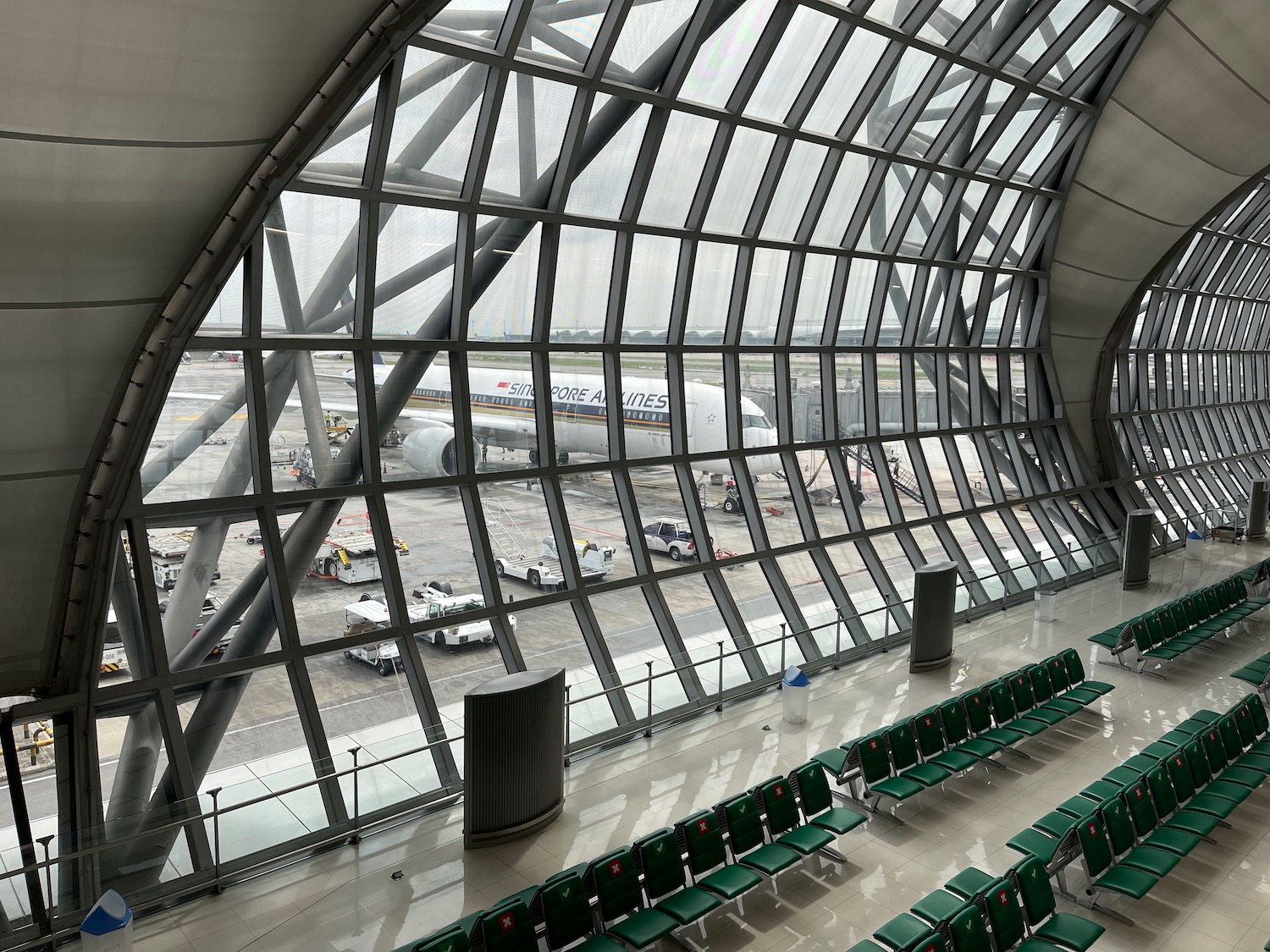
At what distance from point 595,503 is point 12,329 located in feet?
23.2

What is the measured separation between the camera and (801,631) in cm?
1291

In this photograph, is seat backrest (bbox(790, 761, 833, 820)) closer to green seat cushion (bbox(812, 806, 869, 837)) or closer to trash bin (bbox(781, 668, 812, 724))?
green seat cushion (bbox(812, 806, 869, 837))

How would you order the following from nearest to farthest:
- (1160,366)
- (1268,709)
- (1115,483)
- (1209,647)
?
(1268,709) < (1209,647) < (1115,483) < (1160,366)

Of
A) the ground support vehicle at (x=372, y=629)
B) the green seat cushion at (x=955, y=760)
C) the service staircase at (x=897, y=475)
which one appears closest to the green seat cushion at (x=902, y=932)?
the green seat cushion at (x=955, y=760)

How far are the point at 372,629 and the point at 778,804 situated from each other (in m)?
4.68

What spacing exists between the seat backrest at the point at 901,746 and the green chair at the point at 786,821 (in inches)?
56.1

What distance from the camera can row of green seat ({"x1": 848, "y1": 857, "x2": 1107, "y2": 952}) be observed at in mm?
6293

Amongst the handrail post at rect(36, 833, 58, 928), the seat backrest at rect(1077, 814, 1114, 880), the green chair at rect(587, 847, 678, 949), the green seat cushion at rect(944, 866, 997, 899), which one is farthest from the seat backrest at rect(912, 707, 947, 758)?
the handrail post at rect(36, 833, 58, 928)

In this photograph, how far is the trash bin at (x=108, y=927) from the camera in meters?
6.12

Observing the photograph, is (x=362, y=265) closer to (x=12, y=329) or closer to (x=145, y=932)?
(x=12, y=329)

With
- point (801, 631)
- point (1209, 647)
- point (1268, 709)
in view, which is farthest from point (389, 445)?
point (1209, 647)

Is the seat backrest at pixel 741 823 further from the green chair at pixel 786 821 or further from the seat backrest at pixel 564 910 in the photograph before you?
the seat backrest at pixel 564 910

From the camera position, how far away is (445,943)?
19.5ft

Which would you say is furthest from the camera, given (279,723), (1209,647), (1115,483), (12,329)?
(1115,483)
